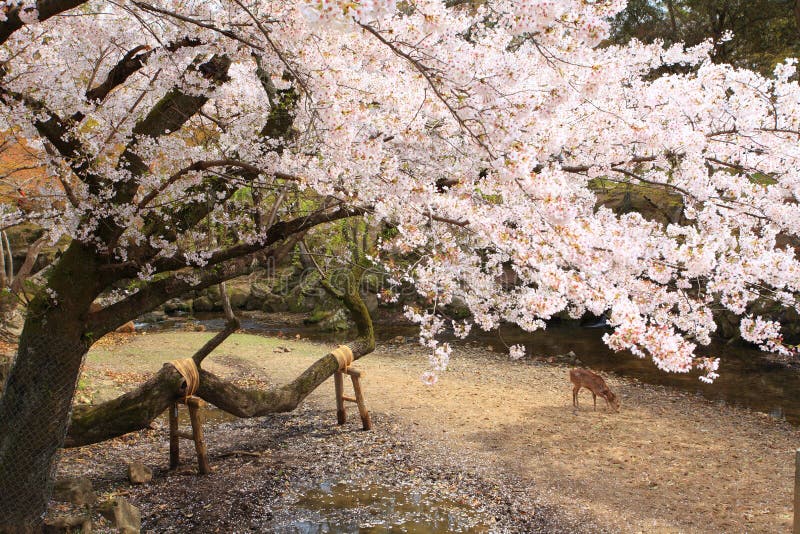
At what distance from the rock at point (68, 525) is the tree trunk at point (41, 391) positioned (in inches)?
4.1

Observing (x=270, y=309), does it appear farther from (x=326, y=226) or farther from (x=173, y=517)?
(x=173, y=517)

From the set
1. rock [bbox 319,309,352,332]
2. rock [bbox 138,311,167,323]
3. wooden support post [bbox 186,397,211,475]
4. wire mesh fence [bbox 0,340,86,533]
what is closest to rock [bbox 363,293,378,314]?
rock [bbox 319,309,352,332]

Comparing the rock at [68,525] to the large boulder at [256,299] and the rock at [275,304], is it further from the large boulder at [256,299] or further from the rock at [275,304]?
the large boulder at [256,299]

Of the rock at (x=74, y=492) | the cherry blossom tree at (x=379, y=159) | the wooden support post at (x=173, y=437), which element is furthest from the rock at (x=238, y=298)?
the rock at (x=74, y=492)

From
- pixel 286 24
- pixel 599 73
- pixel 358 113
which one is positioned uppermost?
pixel 286 24

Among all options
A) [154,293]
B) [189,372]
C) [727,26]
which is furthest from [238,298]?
[727,26]

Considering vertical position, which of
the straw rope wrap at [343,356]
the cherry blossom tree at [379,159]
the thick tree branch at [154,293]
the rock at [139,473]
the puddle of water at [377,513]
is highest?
the cherry blossom tree at [379,159]

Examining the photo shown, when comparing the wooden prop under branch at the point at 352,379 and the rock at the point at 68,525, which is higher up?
the wooden prop under branch at the point at 352,379

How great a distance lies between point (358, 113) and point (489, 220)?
126cm

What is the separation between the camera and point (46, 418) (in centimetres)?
470

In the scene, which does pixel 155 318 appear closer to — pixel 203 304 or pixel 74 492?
pixel 203 304

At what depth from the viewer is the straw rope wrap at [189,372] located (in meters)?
6.41

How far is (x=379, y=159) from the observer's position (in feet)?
15.1

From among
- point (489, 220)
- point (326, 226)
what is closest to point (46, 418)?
point (489, 220)
